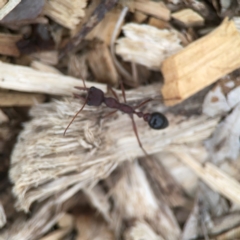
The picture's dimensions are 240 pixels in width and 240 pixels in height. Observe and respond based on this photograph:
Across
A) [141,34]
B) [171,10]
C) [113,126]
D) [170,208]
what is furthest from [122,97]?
[170,208]

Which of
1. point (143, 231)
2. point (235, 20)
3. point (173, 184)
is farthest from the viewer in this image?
point (173, 184)

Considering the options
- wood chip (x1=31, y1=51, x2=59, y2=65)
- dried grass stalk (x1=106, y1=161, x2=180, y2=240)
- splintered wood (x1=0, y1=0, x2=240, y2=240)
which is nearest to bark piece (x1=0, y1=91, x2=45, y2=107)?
splintered wood (x1=0, y1=0, x2=240, y2=240)

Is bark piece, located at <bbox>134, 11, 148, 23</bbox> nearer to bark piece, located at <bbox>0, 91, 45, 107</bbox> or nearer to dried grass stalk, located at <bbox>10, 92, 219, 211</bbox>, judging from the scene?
dried grass stalk, located at <bbox>10, 92, 219, 211</bbox>

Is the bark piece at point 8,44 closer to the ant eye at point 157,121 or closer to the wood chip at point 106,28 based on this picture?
the wood chip at point 106,28

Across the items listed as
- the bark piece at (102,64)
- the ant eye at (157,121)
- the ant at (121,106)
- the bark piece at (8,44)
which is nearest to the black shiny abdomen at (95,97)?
the ant at (121,106)

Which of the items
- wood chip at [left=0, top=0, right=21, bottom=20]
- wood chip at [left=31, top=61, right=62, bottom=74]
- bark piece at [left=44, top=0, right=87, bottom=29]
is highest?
wood chip at [left=0, top=0, right=21, bottom=20]

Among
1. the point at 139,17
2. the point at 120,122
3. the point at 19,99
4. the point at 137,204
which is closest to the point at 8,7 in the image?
the point at 19,99

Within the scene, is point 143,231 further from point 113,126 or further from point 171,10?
point 171,10
